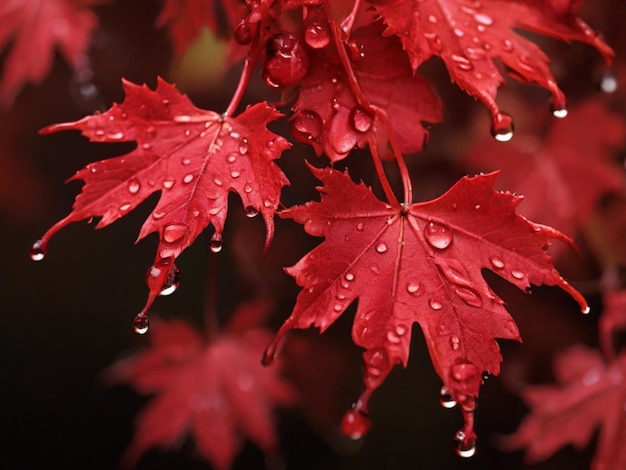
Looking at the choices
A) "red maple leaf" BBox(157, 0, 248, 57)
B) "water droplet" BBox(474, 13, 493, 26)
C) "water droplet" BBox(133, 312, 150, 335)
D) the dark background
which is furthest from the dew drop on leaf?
the dark background

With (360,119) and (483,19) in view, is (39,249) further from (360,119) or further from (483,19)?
(483,19)

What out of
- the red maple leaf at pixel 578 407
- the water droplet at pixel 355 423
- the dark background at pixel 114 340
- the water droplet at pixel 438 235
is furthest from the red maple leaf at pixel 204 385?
the water droplet at pixel 438 235

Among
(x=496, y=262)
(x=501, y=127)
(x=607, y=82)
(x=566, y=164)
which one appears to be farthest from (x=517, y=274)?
(x=566, y=164)

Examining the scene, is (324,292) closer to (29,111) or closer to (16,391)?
(29,111)

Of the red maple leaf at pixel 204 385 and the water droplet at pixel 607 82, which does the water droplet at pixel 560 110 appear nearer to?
the water droplet at pixel 607 82

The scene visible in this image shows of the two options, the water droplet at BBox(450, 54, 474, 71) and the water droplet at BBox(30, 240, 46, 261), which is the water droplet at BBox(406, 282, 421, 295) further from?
the water droplet at BBox(30, 240, 46, 261)
